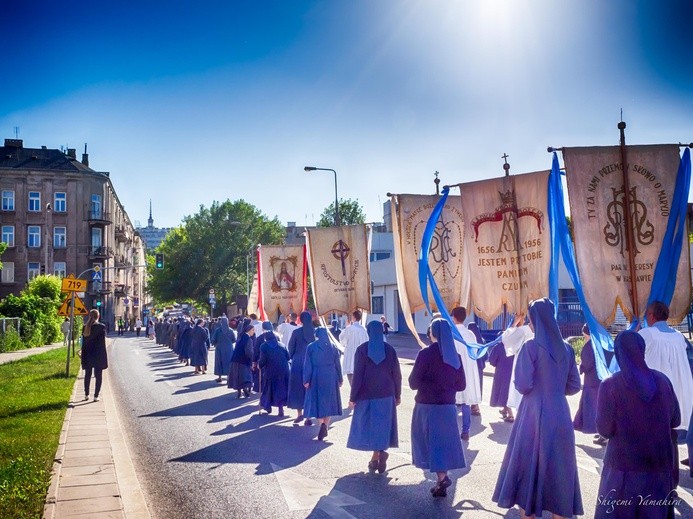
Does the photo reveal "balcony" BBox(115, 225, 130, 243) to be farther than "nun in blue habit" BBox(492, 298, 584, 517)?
Yes

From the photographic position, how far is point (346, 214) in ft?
272

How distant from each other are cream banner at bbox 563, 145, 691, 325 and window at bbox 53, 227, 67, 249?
5955 centimetres

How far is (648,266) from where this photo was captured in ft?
27.0

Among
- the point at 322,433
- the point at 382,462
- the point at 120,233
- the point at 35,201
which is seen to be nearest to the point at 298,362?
the point at 322,433

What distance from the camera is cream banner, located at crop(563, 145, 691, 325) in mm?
8242

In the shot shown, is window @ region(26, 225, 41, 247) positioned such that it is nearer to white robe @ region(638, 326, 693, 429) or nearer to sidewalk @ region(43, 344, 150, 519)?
sidewalk @ region(43, 344, 150, 519)

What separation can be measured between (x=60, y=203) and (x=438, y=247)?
186 feet

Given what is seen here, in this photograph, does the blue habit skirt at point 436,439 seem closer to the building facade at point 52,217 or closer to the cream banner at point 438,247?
the cream banner at point 438,247

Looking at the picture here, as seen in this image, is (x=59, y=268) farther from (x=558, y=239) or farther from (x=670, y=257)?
(x=670, y=257)

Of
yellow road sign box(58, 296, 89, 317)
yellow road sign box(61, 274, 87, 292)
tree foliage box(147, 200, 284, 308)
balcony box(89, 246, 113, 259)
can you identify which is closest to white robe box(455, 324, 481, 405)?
yellow road sign box(61, 274, 87, 292)

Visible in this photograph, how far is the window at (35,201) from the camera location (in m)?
60.2

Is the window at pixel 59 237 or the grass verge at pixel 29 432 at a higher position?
the window at pixel 59 237

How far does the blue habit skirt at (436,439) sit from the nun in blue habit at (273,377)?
587 centimetres

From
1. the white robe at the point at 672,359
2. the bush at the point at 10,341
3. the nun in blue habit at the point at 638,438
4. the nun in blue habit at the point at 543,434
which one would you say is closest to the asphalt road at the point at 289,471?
the nun in blue habit at the point at 543,434
